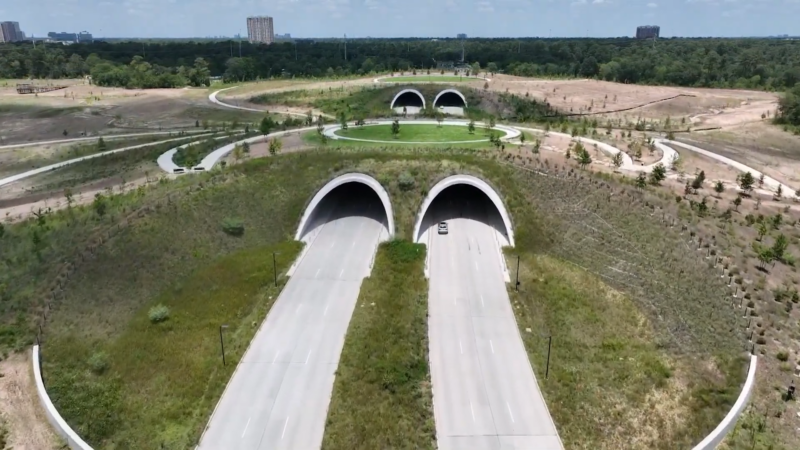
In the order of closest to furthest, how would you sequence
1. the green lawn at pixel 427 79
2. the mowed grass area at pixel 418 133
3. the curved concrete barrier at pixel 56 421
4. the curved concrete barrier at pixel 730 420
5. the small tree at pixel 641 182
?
the curved concrete barrier at pixel 730 420
the curved concrete barrier at pixel 56 421
the small tree at pixel 641 182
the mowed grass area at pixel 418 133
the green lawn at pixel 427 79

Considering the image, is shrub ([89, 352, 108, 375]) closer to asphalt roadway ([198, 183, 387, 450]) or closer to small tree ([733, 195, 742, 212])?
asphalt roadway ([198, 183, 387, 450])

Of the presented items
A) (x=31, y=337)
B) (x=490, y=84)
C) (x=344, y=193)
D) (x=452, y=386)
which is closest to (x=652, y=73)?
(x=490, y=84)

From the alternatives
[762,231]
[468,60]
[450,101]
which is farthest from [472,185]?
[468,60]

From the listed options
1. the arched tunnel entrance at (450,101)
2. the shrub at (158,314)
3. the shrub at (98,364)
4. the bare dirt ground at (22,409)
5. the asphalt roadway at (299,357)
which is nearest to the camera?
the asphalt roadway at (299,357)

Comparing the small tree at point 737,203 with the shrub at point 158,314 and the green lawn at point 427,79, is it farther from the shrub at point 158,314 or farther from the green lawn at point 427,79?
the green lawn at point 427,79

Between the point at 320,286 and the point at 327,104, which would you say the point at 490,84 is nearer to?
the point at 327,104

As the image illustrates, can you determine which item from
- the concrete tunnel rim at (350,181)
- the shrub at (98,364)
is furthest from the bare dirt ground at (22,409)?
the concrete tunnel rim at (350,181)

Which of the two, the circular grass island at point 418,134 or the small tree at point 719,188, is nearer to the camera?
the small tree at point 719,188
